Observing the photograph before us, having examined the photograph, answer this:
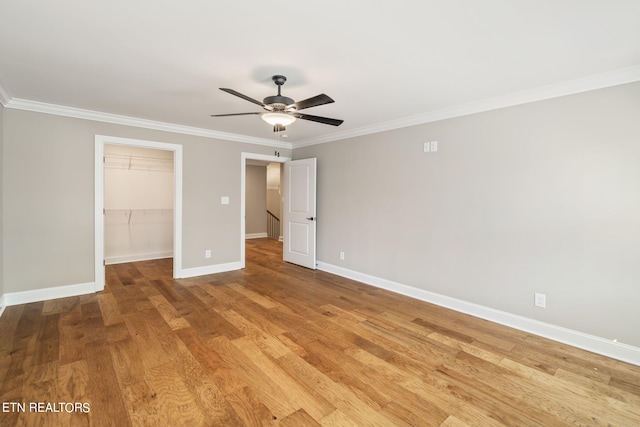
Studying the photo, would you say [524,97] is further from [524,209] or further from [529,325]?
[529,325]

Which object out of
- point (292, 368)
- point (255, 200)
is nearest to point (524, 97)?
point (292, 368)

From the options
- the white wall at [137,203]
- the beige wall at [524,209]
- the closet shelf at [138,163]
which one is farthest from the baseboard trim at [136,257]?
the beige wall at [524,209]

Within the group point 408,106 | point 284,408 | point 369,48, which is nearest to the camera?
point 284,408

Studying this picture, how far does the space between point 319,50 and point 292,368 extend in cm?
245

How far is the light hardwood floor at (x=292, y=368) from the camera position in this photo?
1.82 meters

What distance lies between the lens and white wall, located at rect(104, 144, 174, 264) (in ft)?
18.7

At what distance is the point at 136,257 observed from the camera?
598cm

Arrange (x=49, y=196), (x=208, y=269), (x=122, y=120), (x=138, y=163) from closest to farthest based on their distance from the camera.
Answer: (x=49, y=196)
(x=122, y=120)
(x=208, y=269)
(x=138, y=163)

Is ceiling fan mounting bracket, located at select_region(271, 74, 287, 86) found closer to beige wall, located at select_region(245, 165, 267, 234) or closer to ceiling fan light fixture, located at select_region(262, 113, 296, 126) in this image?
ceiling fan light fixture, located at select_region(262, 113, 296, 126)

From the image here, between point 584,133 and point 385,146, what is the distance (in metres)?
2.19

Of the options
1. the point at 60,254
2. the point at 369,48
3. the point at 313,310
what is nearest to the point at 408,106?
the point at 369,48

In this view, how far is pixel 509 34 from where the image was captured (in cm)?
196

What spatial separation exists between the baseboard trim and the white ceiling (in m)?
3.21

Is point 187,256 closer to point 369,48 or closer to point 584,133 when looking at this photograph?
point 369,48
